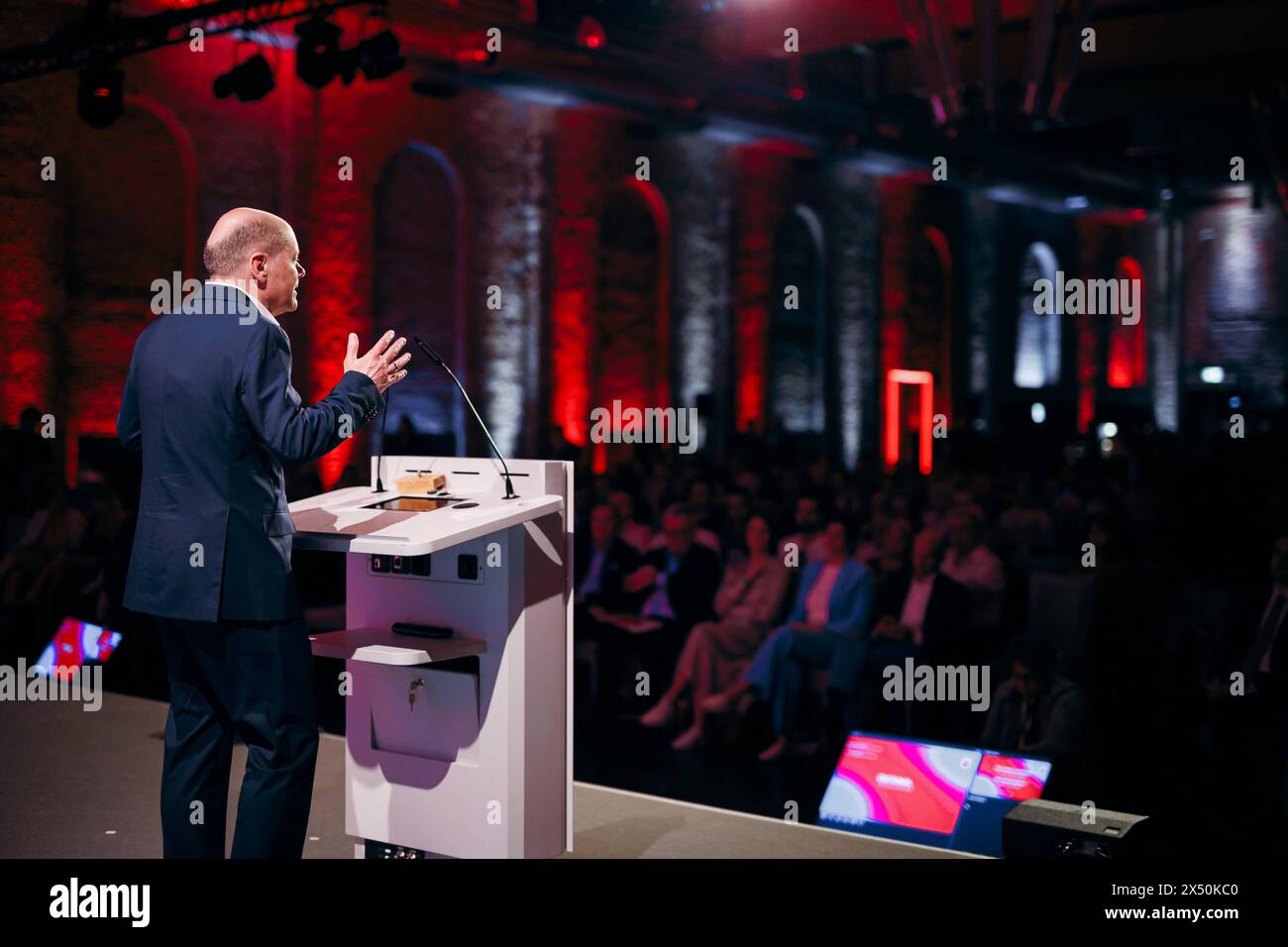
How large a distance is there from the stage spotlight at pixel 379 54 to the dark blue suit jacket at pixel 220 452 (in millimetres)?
5829

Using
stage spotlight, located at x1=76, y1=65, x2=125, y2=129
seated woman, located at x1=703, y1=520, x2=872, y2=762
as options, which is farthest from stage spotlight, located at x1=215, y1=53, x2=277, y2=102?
seated woman, located at x1=703, y1=520, x2=872, y2=762

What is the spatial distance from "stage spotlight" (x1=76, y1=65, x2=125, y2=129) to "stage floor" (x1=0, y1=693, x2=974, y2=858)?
17.8ft

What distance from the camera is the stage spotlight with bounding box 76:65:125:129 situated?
8531 mm

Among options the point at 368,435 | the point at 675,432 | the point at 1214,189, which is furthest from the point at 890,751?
the point at 1214,189

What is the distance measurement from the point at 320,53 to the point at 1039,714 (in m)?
5.87

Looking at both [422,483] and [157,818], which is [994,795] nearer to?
[422,483]

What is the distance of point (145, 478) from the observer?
2.57 metres

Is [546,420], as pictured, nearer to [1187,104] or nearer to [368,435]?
[368,435]

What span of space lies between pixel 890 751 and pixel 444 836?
171cm

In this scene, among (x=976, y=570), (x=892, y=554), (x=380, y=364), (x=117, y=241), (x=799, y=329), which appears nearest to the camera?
(x=380, y=364)

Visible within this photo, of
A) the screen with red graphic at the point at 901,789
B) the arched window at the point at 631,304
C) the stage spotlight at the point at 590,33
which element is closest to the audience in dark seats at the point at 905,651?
the screen with red graphic at the point at 901,789

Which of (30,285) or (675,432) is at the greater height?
(30,285)

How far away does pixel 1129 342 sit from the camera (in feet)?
75.8

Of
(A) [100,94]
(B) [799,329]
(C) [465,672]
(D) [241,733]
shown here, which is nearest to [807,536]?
(C) [465,672]
